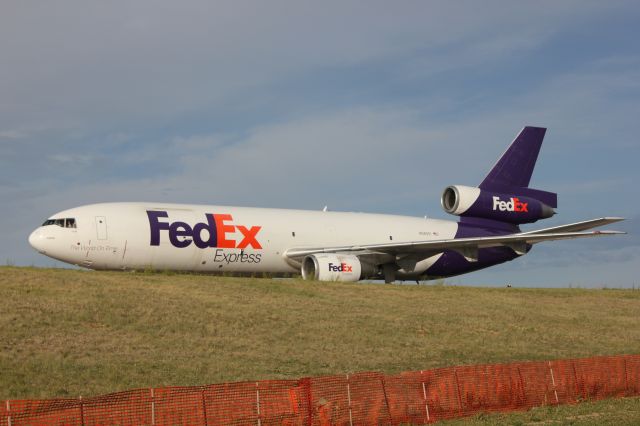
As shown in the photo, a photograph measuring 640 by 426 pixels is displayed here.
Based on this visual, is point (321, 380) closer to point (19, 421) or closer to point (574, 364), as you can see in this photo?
point (19, 421)

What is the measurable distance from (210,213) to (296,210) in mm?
5796

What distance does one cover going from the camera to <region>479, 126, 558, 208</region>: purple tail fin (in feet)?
162

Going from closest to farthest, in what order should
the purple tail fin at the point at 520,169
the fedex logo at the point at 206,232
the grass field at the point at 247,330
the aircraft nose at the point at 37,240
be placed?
the grass field at the point at 247,330 → the aircraft nose at the point at 37,240 → the fedex logo at the point at 206,232 → the purple tail fin at the point at 520,169

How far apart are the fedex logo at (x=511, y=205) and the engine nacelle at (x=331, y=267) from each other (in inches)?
412

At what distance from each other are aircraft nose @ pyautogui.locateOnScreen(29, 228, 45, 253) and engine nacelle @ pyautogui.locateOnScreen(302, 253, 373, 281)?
12173 mm

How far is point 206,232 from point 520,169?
66.4 feet

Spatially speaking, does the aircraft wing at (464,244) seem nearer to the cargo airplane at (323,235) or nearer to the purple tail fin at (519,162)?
the cargo airplane at (323,235)

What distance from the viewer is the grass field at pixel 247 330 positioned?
22812 millimetres

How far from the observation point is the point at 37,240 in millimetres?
36125

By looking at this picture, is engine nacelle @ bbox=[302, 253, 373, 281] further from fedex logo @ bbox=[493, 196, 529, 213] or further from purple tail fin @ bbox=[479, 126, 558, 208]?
purple tail fin @ bbox=[479, 126, 558, 208]

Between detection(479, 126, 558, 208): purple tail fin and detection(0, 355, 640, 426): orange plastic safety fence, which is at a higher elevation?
detection(479, 126, 558, 208): purple tail fin

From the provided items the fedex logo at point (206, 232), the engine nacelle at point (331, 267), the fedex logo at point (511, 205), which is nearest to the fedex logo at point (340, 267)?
the engine nacelle at point (331, 267)

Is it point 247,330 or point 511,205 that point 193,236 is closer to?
point 247,330

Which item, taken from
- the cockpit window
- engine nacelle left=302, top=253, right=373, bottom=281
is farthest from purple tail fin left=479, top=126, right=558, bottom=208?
the cockpit window
